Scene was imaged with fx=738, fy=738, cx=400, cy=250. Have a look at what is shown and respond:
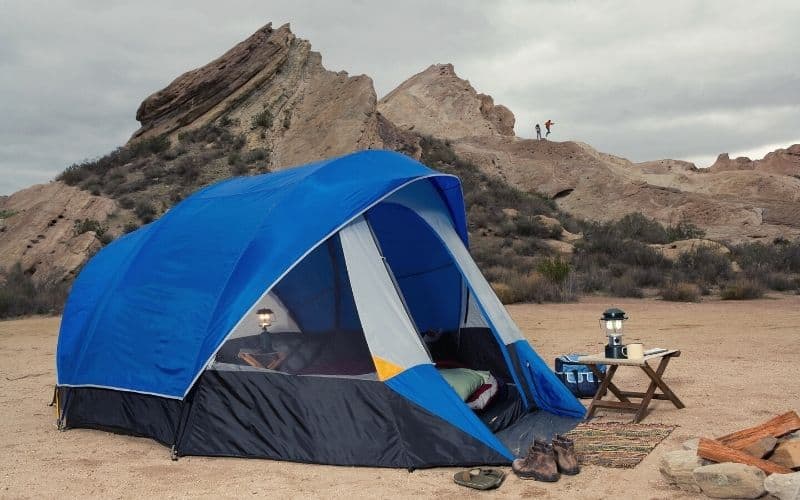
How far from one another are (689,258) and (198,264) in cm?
1709

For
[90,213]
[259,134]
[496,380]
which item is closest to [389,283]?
[496,380]

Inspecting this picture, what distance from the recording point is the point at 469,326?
7.98 meters

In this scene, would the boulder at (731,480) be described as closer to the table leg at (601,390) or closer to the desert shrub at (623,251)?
the table leg at (601,390)

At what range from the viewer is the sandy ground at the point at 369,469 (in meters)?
4.86

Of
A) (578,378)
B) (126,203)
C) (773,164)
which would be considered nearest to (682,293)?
(578,378)

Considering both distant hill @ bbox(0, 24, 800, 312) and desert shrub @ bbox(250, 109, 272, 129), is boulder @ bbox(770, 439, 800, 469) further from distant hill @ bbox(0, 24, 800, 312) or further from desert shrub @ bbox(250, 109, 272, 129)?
desert shrub @ bbox(250, 109, 272, 129)

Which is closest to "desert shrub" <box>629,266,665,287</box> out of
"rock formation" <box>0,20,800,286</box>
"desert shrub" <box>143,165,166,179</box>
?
"rock formation" <box>0,20,800,286</box>

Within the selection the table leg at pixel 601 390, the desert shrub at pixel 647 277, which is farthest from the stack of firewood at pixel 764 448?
the desert shrub at pixel 647 277

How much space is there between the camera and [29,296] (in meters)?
18.2

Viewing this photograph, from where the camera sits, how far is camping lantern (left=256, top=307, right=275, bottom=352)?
6.20 meters

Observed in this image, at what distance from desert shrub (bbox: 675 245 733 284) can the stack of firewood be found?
14.0m

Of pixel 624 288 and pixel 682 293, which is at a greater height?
pixel 624 288

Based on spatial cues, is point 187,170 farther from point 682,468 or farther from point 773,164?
point 773,164

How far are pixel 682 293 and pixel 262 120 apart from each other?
1973 centimetres
